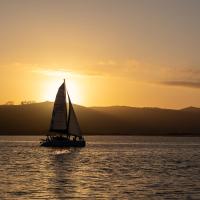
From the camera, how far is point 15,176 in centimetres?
5531

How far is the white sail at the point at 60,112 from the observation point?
387 ft

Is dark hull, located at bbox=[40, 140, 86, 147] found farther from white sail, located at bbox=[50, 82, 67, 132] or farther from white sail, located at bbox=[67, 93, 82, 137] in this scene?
white sail, located at bbox=[50, 82, 67, 132]

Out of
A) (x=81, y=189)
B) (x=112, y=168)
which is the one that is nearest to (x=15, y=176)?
(x=81, y=189)

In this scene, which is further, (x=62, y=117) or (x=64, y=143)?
(x=62, y=117)

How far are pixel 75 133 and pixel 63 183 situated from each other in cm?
6874

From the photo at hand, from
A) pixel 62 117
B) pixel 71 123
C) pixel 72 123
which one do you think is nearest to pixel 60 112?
pixel 62 117

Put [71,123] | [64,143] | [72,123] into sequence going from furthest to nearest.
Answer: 1. [72,123]
2. [71,123]
3. [64,143]

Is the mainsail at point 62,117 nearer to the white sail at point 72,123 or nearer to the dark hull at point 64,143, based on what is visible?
the white sail at point 72,123

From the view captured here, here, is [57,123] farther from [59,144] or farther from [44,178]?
[44,178]

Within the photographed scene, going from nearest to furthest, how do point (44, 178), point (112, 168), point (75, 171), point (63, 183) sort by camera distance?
1. point (63, 183)
2. point (44, 178)
3. point (75, 171)
4. point (112, 168)

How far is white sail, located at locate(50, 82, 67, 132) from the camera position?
11806cm

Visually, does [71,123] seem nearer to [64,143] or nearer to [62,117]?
[62,117]

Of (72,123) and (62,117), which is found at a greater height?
(62,117)

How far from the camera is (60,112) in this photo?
118 meters
